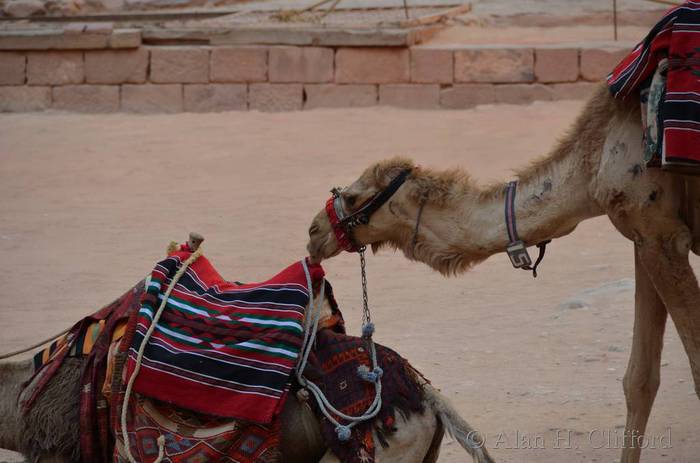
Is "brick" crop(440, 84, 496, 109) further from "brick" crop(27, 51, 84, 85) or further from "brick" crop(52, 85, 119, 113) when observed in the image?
"brick" crop(27, 51, 84, 85)

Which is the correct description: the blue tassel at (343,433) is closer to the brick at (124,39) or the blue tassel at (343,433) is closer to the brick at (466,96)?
the brick at (466,96)

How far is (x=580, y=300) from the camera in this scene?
7.36 m

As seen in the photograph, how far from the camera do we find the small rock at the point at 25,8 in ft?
62.0

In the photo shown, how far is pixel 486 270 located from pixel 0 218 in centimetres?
500

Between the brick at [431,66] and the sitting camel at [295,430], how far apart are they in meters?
11.7

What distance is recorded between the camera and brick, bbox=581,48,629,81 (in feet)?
47.9

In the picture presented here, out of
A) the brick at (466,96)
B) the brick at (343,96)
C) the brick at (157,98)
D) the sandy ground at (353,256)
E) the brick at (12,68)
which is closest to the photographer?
the sandy ground at (353,256)

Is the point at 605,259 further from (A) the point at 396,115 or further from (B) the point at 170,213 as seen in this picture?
(A) the point at 396,115

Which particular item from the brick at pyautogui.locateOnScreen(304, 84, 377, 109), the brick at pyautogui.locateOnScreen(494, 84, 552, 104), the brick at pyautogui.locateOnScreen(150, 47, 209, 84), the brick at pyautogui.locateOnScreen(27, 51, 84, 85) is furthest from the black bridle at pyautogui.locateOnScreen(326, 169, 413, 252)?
the brick at pyautogui.locateOnScreen(27, 51, 84, 85)

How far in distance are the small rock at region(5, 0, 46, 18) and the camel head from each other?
16085 millimetres

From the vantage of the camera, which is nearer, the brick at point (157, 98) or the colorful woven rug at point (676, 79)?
the colorful woven rug at point (676, 79)

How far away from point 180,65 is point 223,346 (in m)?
12.5

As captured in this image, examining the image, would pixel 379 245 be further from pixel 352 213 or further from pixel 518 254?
pixel 518 254

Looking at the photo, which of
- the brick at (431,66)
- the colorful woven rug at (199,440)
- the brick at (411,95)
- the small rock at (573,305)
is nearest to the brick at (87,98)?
the brick at (411,95)
